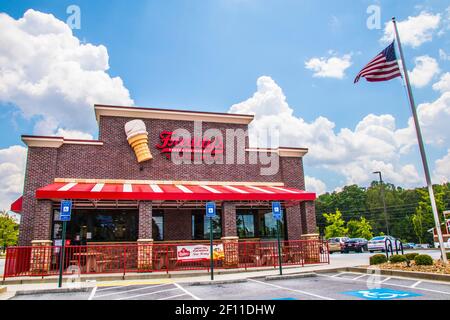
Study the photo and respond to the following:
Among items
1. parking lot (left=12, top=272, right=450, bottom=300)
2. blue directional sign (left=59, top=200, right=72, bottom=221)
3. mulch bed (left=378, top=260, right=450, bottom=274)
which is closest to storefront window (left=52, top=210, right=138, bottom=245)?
blue directional sign (left=59, top=200, right=72, bottom=221)

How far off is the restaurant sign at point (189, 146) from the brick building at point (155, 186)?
0.06 meters

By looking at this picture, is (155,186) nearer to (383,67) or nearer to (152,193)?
(152,193)

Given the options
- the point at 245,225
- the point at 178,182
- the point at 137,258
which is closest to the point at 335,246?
the point at 245,225

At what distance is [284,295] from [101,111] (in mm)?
14477

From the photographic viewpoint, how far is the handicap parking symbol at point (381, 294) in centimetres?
858

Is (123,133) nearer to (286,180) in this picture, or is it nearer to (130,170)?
(130,170)

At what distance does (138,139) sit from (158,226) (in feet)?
15.9

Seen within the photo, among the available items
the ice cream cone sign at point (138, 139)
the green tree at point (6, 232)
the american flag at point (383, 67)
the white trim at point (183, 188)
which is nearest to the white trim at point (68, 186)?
the ice cream cone sign at point (138, 139)

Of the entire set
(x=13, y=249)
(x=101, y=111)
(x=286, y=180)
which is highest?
(x=101, y=111)

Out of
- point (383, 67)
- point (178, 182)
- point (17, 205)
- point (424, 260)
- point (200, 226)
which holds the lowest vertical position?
point (424, 260)

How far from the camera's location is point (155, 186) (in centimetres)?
1823
